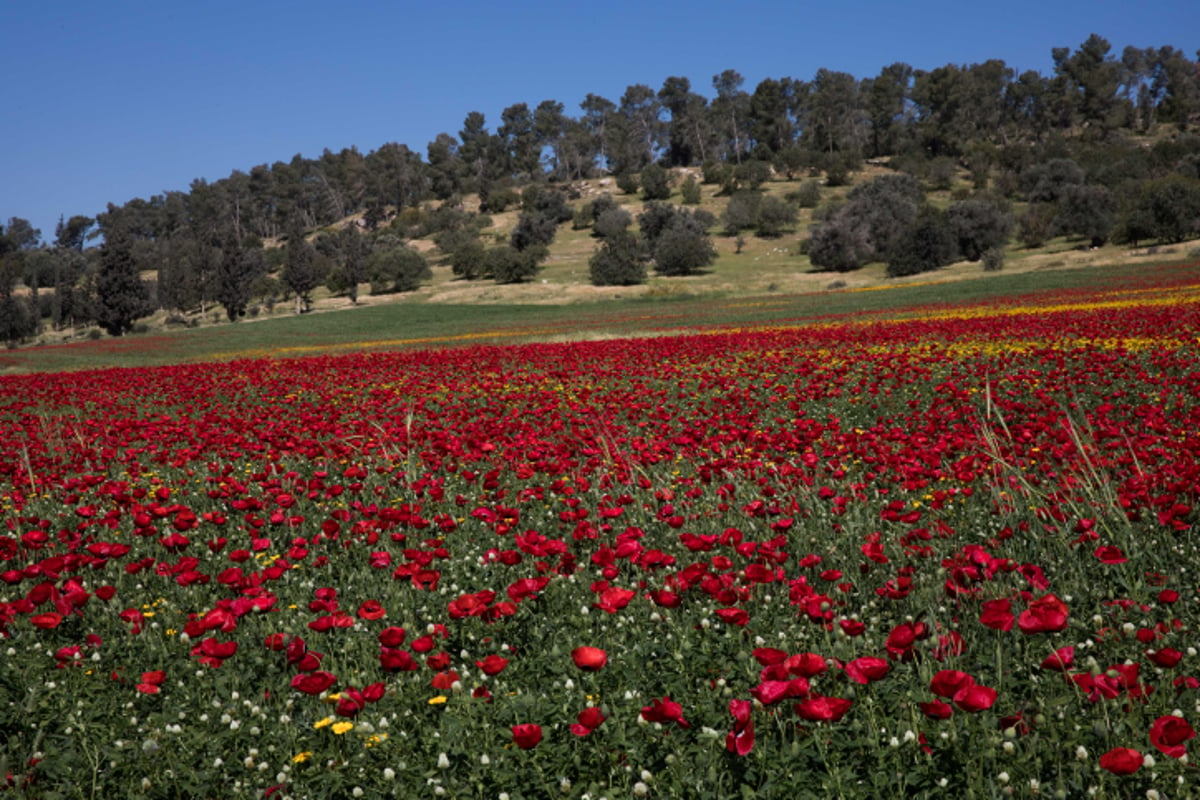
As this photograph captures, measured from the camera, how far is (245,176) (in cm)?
16575

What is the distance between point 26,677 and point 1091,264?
6465 centimetres

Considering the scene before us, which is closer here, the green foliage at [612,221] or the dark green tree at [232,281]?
the dark green tree at [232,281]

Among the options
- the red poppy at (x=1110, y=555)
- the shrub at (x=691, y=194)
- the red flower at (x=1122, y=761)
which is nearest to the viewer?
the red flower at (x=1122, y=761)

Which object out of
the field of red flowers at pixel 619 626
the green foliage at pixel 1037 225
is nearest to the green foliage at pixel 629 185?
the green foliage at pixel 1037 225

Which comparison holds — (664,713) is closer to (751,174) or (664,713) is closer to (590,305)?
(590,305)

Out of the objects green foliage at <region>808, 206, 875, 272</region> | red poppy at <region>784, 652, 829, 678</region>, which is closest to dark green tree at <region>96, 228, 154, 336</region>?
green foliage at <region>808, 206, 875, 272</region>

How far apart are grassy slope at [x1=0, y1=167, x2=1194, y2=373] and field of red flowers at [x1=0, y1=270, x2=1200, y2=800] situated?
25276 mm

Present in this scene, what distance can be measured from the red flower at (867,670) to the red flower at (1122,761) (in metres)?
0.63

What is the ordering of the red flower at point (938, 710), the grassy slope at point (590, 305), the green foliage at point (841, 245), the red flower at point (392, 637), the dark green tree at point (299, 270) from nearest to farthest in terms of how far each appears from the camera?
1. the red flower at point (938, 710)
2. the red flower at point (392, 637)
3. the grassy slope at point (590, 305)
4. the green foliage at point (841, 245)
5. the dark green tree at point (299, 270)

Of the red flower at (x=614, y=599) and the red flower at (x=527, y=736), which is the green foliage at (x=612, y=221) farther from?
the red flower at (x=527, y=736)

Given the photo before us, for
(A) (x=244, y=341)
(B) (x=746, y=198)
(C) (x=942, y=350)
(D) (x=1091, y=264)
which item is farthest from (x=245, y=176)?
(C) (x=942, y=350)

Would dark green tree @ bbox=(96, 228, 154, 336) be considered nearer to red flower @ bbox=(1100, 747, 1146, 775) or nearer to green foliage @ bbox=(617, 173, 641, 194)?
green foliage @ bbox=(617, 173, 641, 194)

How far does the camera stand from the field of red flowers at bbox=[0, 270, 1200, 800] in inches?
107

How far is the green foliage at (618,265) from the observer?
245 ft
